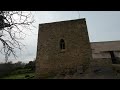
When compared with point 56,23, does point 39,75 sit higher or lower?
lower

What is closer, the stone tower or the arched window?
the stone tower

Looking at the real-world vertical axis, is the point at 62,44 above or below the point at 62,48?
above

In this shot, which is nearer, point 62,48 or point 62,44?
point 62,48

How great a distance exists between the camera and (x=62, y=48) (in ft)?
53.0

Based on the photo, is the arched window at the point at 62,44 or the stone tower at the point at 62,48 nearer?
the stone tower at the point at 62,48

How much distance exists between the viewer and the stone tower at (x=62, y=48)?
50.1 feet

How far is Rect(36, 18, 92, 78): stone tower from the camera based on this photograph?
15.3 metres
